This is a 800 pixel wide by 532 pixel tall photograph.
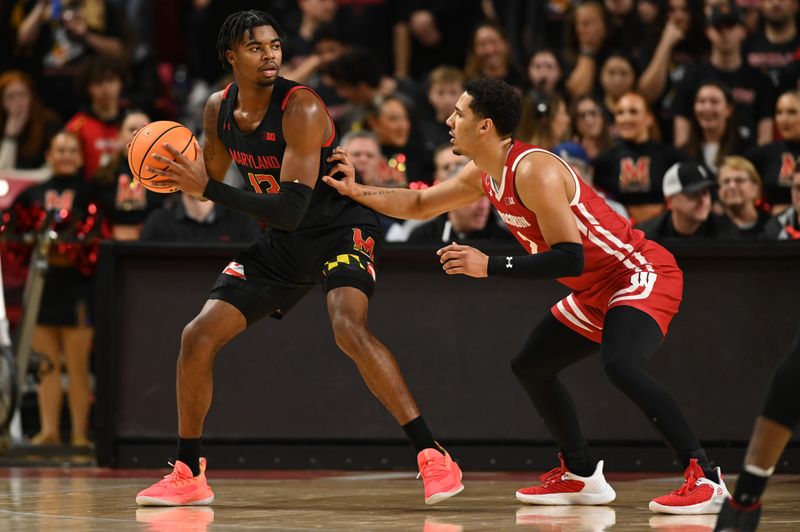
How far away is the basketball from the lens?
551cm

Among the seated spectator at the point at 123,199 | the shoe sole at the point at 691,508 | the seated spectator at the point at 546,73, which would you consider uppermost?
the seated spectator at the point at 546,73

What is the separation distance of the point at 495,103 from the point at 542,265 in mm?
818

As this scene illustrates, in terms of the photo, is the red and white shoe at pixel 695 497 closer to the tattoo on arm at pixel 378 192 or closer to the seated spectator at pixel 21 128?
the tattoo on arm at pixel 378 192

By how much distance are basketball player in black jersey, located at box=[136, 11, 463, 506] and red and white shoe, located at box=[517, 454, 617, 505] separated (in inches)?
20.5

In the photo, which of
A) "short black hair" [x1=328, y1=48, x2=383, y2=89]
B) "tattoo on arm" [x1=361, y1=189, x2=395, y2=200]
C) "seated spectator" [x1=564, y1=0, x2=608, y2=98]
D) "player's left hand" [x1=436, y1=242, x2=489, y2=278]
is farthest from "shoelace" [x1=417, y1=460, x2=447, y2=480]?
"seated spectator" [x1=564, y1=0, x2=608, y2=98]

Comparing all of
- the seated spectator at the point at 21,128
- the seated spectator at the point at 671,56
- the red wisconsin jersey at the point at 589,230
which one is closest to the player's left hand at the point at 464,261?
the red wisconsin jersey at the point at 589,230

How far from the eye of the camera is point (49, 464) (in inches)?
324

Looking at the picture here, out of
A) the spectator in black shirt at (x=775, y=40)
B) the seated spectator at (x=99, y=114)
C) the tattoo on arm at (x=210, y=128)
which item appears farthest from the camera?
the seated spectator at (x=99, y=114)

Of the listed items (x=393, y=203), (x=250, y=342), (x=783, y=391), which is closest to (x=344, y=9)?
(x=250, y=342)

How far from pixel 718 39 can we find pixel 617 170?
1664mm

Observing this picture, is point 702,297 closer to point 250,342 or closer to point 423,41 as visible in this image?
point 250,342

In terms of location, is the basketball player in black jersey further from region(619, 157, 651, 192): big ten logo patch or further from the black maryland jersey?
region(619, 157, 651, 192): big ten logo patch

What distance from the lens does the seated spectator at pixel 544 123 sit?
32.1ft

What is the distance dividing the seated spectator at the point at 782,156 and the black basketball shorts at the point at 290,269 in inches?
163
